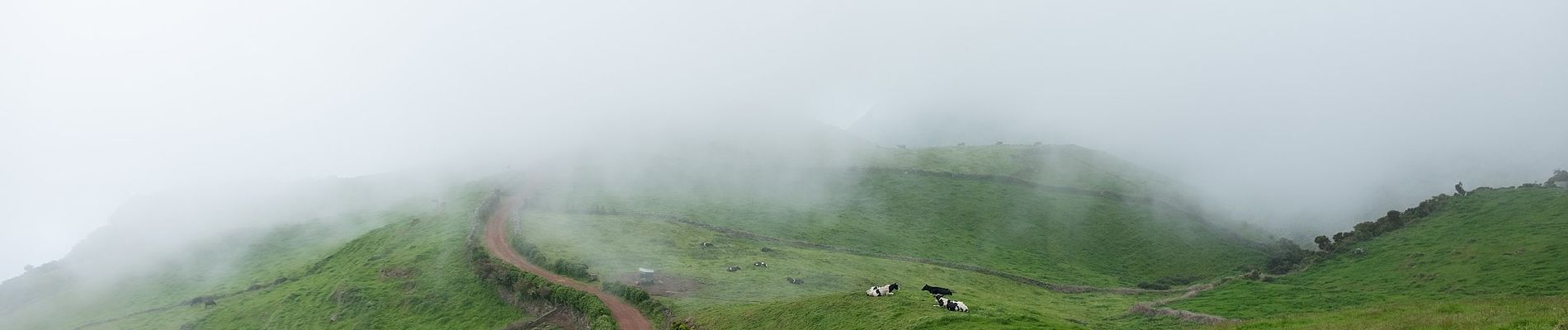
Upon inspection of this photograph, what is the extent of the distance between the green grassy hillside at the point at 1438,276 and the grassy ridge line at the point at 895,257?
13.0 metres

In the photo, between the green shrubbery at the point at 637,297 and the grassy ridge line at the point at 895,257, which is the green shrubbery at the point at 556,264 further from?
the grassy ridge line at the point at 895,257

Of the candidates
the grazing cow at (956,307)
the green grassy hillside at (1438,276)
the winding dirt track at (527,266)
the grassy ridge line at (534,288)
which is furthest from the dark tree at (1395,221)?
the grassy ridge line at (534,288)

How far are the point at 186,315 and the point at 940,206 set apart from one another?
8581 centimetres

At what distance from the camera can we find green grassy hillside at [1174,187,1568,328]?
102 feet

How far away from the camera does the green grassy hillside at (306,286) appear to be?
58.6m

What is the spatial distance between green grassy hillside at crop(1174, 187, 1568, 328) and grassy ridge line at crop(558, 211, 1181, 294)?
1304cm

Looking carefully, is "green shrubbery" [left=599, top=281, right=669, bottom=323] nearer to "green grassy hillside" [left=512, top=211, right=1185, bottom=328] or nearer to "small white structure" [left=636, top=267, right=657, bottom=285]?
"green grassy hillside" [left=512, top=211, right=1185, bottom=328]

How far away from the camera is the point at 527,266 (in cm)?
6300

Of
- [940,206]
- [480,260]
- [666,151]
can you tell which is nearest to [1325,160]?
[940,206]

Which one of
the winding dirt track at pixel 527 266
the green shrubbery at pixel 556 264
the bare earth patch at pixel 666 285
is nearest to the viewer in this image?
the winding dirt track at pixel 527 266

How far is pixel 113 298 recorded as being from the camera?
94250 millimetres

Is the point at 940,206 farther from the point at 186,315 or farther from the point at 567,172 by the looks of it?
the point at 186,315

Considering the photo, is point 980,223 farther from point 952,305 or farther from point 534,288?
point 952,305

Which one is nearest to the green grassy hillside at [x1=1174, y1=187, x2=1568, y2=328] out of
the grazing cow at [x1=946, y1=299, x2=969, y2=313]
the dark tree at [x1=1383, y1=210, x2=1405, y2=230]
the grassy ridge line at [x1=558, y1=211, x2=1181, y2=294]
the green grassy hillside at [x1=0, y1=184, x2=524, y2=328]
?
the dark tree at [x1=1383, y1=210, x2=1405, y2=230]
